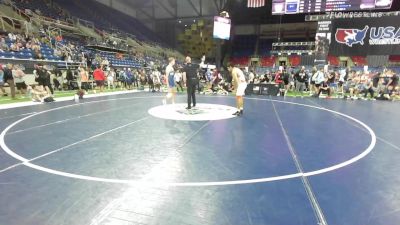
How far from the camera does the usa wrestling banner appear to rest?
845 inches

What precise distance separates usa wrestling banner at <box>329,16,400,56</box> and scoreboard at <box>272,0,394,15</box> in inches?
53.3

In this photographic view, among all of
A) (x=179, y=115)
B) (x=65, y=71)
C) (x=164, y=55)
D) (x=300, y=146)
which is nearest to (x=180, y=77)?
(x=65, y=71)

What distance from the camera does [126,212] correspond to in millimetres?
2730

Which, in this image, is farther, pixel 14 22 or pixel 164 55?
pixel 164 55

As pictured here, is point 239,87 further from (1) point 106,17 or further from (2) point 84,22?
(1) point 106,17

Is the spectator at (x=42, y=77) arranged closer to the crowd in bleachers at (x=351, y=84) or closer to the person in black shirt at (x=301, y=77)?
the crowd in bleachers at (x=351, y=84)

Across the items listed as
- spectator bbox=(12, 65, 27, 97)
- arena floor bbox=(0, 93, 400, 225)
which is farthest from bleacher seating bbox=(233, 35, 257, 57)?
arena floor bbox=(0, 93, 400, 225)

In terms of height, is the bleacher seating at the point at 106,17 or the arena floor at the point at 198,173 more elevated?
the bleacher seating at the point at 106,17

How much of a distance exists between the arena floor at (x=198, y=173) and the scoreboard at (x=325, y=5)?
1753cm

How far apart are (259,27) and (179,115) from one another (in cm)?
3538

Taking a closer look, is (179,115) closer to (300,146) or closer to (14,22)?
(300,146)

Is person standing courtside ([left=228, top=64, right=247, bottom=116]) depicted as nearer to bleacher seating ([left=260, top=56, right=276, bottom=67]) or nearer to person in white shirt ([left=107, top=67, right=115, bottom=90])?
person in white shirt ([left=107, top=67, right=115, bottom=90])

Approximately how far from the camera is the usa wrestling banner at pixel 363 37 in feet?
70.4

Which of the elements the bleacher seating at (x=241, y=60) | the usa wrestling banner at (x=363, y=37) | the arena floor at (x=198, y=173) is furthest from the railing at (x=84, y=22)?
the usa wrestling banner at (x=363, y=37)
